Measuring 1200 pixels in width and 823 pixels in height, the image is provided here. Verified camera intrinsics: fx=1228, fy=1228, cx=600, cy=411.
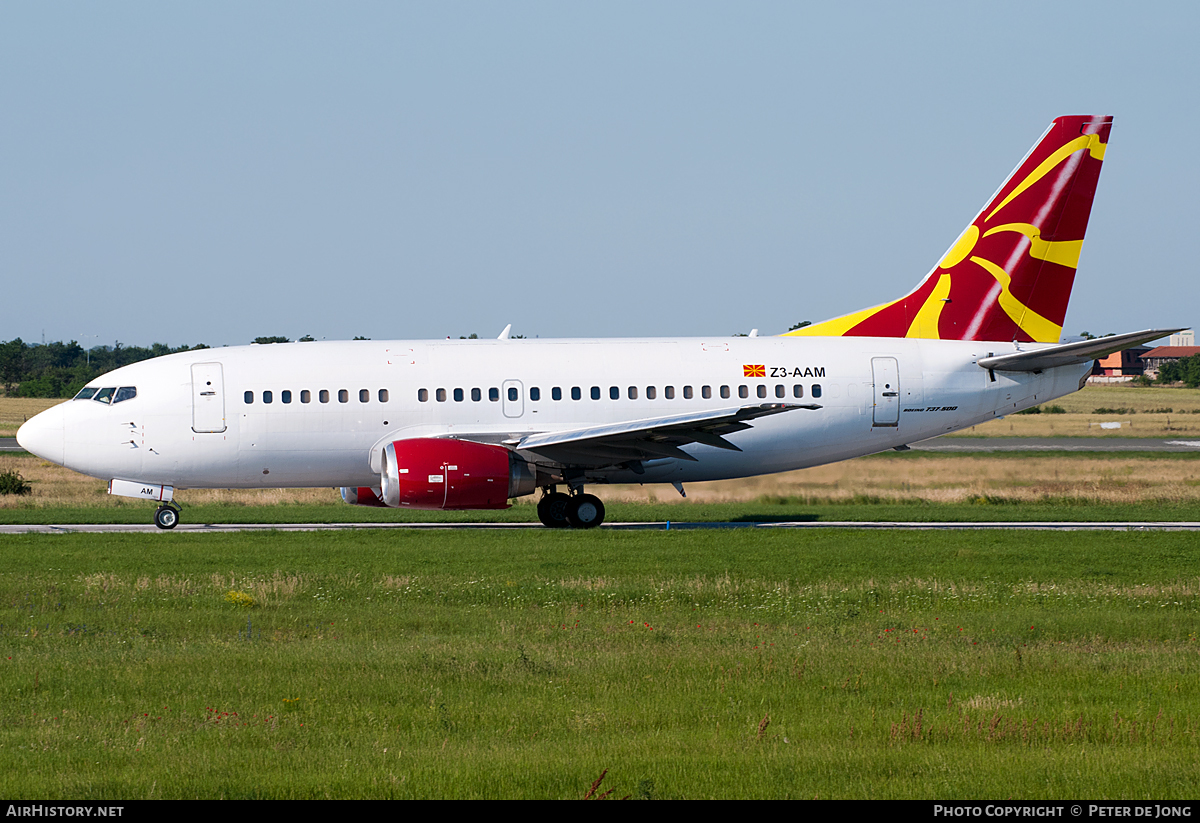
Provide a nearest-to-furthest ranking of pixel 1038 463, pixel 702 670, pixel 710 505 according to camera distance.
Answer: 1. pixel 702 670
2. pixel 710 505
3. pixel 1038 463

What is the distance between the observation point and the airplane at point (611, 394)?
26.6 meters

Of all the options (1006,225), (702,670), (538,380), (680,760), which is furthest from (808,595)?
(1006,225)

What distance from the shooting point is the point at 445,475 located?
24.8 m

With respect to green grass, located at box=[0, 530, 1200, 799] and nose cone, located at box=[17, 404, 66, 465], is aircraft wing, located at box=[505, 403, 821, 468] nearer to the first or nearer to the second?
green grass, located at box=[0, 530, 1200, 799]

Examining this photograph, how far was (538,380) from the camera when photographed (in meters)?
27.1

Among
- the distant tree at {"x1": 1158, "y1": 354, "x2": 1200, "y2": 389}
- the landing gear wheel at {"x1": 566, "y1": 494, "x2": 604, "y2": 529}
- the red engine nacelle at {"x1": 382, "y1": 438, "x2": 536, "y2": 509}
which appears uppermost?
the distant tree at {"x1": 1158, "y1": 354, "x2": 1200, "y2": 389}

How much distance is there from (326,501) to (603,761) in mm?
28554

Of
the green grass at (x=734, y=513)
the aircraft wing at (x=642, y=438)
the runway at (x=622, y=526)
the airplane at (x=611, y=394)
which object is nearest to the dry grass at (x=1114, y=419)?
the green grass at (x=734, y=513)

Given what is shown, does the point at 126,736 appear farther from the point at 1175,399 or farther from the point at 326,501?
the point at 1175,399

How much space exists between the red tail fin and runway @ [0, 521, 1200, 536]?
4.53 meters

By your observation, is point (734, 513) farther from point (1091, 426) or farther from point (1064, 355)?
point (1091, 426)

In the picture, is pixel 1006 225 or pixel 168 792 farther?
pixel 1006 225

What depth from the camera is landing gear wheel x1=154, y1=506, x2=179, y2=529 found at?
1052 inches

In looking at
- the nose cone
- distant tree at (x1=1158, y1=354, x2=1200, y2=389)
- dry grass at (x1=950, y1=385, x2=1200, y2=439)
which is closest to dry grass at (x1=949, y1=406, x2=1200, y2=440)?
dry grass at (x1=950, y1=385, x2=1200, y2=439)
